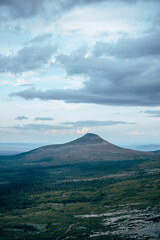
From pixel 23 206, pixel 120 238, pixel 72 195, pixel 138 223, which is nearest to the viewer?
pixel 120 238

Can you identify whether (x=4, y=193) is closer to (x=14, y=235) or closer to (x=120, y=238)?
(x=14, y=235)

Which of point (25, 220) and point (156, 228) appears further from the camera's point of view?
point (25, 220)

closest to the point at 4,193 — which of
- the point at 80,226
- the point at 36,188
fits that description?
the point at 36,188

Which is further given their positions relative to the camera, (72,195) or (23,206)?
(72,195)

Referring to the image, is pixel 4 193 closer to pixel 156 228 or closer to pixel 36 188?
pixel 36 188

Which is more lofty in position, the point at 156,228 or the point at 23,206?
the point at 156,228

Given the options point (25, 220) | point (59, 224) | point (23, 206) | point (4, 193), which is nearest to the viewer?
point (59, 224)

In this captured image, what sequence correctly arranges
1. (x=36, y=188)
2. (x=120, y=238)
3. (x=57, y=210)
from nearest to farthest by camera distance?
(x=120, y=238) < (x=57, y=210) < (x=36, y=188)

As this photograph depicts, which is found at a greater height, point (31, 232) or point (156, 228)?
point (156, 228)

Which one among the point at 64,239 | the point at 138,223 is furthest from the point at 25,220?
the point at 138,223
